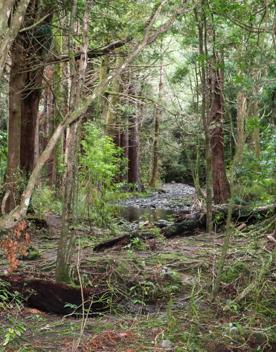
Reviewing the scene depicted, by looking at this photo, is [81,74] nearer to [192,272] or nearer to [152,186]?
[192,272]

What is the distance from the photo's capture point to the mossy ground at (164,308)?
13.9 feet

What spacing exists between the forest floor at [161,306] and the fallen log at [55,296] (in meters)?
0.10

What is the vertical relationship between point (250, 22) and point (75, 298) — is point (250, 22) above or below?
above

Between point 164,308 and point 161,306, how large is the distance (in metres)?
0.05

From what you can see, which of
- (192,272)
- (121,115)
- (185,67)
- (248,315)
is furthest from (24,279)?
(121,115)

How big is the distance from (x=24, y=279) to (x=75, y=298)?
640 mm

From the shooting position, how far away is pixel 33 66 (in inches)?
331

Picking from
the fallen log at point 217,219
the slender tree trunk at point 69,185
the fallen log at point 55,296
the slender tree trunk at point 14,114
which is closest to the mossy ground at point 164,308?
the fallen log at point 55,296

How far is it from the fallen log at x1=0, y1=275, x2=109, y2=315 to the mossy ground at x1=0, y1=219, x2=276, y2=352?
13 centimetres

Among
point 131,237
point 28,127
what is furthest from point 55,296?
point 28,127

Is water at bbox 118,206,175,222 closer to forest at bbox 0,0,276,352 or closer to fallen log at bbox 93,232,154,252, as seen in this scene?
forest at bbox 0,0,276,352

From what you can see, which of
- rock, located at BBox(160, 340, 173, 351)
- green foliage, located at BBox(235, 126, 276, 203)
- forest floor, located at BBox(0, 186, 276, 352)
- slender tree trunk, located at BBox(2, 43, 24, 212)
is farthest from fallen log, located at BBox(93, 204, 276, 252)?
rock, located at BBox(160, 340, 173, 351)

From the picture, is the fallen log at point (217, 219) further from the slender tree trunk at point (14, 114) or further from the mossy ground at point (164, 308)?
the slender tree trunk at point (14, 114)

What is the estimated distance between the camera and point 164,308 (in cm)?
514
